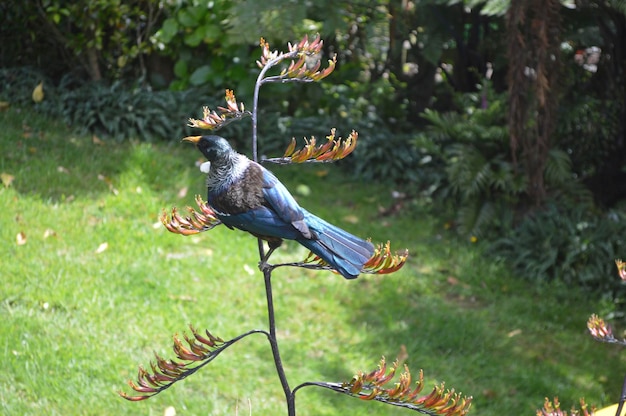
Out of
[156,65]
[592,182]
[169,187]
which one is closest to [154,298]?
[169,187]

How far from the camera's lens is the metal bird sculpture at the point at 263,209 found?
4.83 ft

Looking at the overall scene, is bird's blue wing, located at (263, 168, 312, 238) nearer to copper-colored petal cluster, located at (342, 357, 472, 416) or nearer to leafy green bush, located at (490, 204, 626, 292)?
copper-colored petal cluster, located at (342, 357, 472, 416)

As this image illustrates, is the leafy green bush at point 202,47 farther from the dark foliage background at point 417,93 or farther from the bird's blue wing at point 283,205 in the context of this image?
the bird's blue wing at point 283,205

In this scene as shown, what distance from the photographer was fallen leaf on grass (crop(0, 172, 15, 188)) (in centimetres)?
470

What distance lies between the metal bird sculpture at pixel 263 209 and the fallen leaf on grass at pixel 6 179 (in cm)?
360

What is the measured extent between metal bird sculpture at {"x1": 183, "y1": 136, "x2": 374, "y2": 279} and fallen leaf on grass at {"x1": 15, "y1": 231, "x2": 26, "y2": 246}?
9.93ft

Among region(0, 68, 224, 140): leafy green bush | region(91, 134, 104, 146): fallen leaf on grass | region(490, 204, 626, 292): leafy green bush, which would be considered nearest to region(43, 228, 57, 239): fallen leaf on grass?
region(91, 134, 104, 146): fallen leaf on grass

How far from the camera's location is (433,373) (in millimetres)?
3764

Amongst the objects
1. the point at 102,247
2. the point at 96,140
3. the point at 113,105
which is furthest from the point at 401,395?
the point at 113,105

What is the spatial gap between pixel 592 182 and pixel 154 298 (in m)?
3.42

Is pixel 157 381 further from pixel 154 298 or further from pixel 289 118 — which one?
pixel 289 118

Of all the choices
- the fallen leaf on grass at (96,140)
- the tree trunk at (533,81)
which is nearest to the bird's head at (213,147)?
the tree trunk at (533,81)

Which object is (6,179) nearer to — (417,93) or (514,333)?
(514,333)

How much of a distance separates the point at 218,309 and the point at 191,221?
2.49 m
